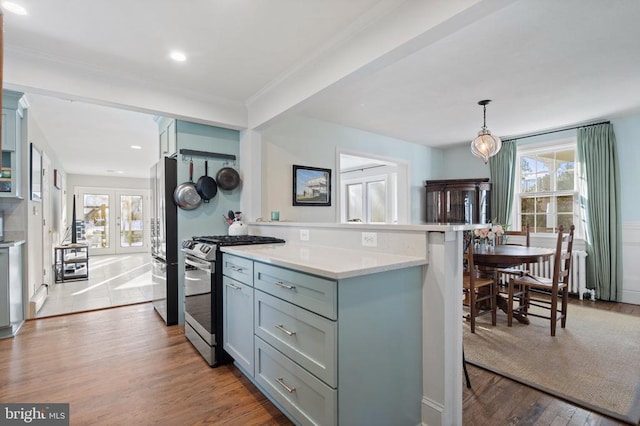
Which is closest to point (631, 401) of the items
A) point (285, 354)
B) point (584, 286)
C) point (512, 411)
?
point (512, 411)

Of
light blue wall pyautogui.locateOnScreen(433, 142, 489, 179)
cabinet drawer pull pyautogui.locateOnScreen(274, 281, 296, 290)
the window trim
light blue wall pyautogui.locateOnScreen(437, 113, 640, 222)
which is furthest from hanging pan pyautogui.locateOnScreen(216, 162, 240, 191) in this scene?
light blue wall pyautogui.locateOnScreen(437, 113, 640, 222)

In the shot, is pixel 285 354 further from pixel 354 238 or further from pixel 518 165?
pixel 518 165

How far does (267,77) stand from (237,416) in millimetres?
2657

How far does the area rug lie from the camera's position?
6.55 feet

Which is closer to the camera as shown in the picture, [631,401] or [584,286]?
[631,401]

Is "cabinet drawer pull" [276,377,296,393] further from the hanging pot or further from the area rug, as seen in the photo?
the hanging pot

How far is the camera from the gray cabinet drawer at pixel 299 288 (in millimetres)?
1433

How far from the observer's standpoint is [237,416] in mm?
1833

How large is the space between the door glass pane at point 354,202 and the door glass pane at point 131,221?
6.37m

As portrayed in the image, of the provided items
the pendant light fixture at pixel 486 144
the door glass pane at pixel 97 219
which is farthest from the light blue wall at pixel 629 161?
the door glass pane at pixel 97 219

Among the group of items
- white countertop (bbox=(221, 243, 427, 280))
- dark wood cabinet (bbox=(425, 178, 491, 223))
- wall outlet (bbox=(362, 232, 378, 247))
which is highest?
dark wood cabinet (bbox=(425, 178, 491, 223))

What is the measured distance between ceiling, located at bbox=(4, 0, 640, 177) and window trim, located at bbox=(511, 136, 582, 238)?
64 cm

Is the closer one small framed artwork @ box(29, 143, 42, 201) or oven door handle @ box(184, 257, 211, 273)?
oven door handle @ box(184, 257, 211, 273)

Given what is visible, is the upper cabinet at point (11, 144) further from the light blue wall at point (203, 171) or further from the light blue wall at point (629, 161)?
the light blue wall at point (629, 161)
